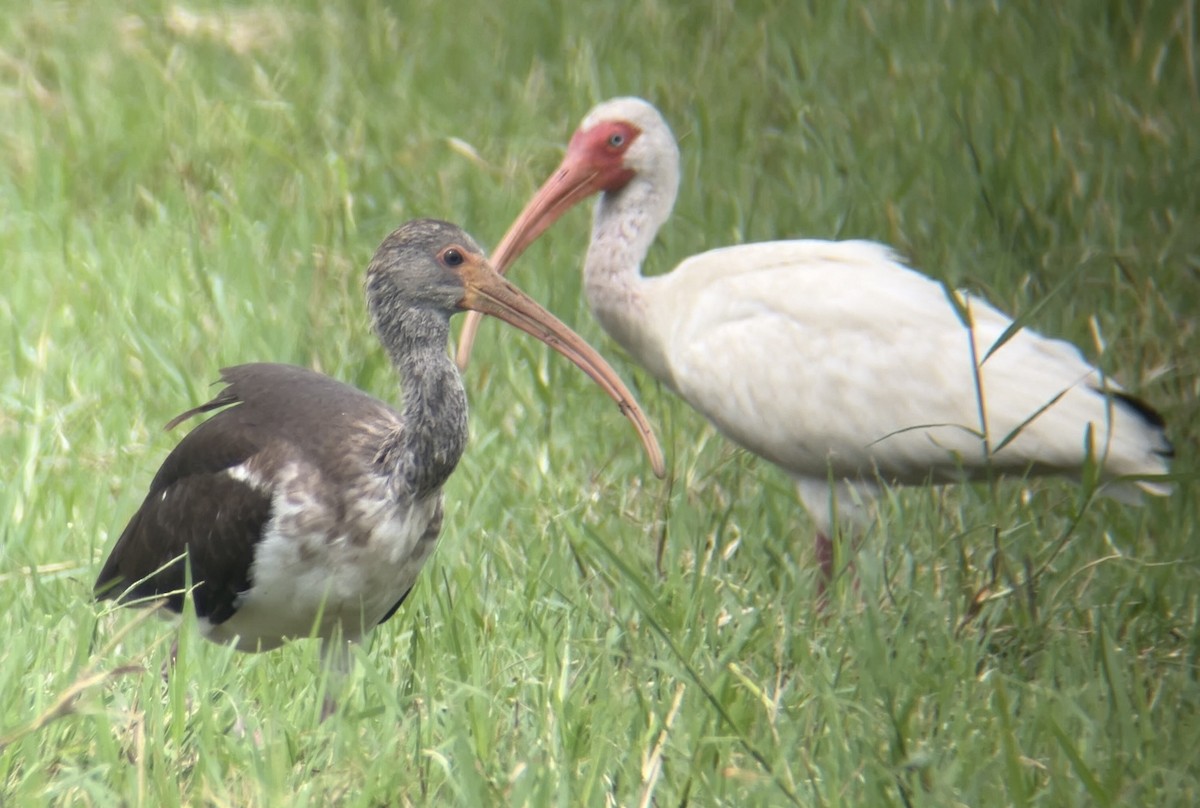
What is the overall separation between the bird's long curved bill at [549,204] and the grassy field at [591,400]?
353mm

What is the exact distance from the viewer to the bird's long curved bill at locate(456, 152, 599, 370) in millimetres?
5742

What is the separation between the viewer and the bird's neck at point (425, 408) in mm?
3887

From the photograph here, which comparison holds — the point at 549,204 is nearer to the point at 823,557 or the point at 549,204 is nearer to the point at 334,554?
the point at 823,557

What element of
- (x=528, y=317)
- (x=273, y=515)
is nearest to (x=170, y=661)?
(x=273, y=515)

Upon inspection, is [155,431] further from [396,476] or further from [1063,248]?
[1063,248]

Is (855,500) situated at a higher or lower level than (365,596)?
lower

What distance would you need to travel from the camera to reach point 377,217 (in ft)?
22.4

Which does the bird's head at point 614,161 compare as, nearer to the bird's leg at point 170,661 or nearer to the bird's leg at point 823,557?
the bird's leg at point 823,557

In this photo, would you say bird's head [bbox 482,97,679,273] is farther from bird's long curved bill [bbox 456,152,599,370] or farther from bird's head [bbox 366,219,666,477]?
bird's head [bbox 366,219,666,477]

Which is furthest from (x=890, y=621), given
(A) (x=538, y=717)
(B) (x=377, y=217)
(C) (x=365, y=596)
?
(B) (x=377, y=217)

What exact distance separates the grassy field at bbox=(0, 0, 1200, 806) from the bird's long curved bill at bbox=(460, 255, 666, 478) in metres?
0.36

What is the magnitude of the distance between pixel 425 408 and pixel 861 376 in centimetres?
140

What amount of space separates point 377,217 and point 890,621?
3.32 meters

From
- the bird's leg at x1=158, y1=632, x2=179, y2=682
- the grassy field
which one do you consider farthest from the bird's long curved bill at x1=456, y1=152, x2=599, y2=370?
the bird's leg at x1=158, y1=632, x2=179, y2=682
